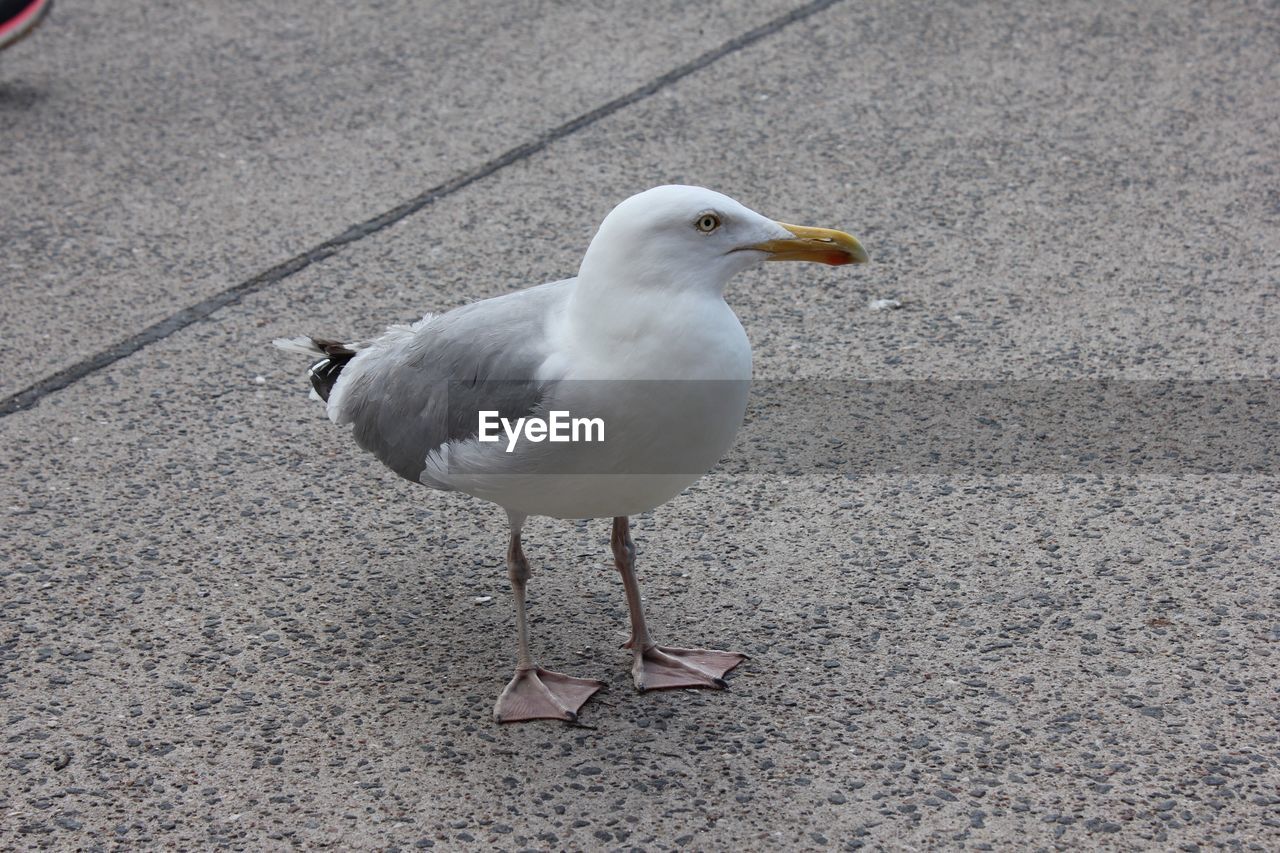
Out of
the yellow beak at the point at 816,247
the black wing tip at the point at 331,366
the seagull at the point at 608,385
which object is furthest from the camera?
the black wing tip at the point at 331,366

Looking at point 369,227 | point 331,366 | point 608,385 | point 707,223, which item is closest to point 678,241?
point 707,223

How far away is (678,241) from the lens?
2.94 metres

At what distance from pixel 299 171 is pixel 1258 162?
411 centimetres

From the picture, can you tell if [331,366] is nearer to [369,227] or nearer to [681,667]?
[681,667]

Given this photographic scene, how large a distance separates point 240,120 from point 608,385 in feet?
14.5

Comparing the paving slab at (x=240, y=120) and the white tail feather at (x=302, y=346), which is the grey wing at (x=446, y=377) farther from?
the paving slab at (x=240, y=120)

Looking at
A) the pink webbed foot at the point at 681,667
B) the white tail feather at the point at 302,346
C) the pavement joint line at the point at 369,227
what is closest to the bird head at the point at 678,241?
the pink webbed foot at the point at 681,667

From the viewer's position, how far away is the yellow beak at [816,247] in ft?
10.0

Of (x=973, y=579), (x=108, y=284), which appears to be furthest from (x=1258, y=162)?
(x=108, y=284)

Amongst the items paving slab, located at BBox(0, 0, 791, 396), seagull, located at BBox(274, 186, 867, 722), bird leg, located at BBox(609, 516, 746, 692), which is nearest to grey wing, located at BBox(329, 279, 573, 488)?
seagull, located at BBox(274, 186, 867, 722)

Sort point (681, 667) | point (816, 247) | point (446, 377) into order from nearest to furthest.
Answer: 1. point (816, 247)
2. point (446, 377)
3. point (681, 667)

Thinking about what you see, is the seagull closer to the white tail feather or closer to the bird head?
the bird head

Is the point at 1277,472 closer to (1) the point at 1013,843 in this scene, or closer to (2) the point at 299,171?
(1) the point at 1013,843

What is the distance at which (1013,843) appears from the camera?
9.17ft
